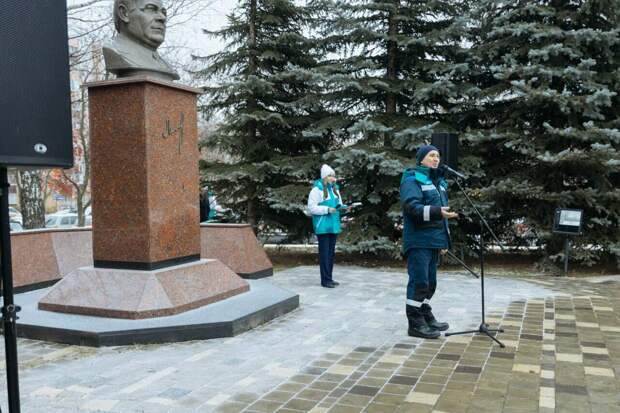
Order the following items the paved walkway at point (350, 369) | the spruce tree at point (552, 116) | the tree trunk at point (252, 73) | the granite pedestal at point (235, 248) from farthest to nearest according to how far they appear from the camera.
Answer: the tree trunk at point (252, 73)
the spruce tree at point (552, 116)
the granite pedestal at point (235, 248)
the paved walkway at point (350, 369)

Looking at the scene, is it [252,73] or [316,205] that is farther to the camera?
[252,73]

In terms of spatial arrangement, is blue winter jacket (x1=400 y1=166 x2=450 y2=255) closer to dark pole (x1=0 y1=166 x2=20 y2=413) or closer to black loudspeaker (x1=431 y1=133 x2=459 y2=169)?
black loudspeaker (x1=431 y1=133 x2=459 y2=169)

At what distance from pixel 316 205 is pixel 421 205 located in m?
3.54

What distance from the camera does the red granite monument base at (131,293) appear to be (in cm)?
592

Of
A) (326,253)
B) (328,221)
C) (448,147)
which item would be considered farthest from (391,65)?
(448,147)

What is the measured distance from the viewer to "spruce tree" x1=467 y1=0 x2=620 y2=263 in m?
10.9

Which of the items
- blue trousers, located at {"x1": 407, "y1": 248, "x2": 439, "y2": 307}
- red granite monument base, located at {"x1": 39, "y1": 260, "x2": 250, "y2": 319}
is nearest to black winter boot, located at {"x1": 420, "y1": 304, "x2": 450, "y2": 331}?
blue trousers, located at {"x1": 407, "y1": 248, "x2": 439, "y2": 307}

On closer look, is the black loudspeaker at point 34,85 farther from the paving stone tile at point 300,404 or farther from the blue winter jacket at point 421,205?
the blue winter jacket at point 421,205

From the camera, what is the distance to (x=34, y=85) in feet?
7.57

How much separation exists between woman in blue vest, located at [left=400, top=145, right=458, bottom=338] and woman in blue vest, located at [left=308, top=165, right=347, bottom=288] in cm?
315

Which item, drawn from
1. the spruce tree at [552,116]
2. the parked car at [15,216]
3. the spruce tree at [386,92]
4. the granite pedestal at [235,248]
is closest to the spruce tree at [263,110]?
the spruce tree at [386,92]

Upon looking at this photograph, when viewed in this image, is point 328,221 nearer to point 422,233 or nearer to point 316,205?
point 316,205

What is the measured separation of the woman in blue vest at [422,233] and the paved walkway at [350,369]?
334 millimetres

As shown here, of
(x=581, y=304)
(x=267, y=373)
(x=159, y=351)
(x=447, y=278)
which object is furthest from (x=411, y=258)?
(x=447, y=278)
